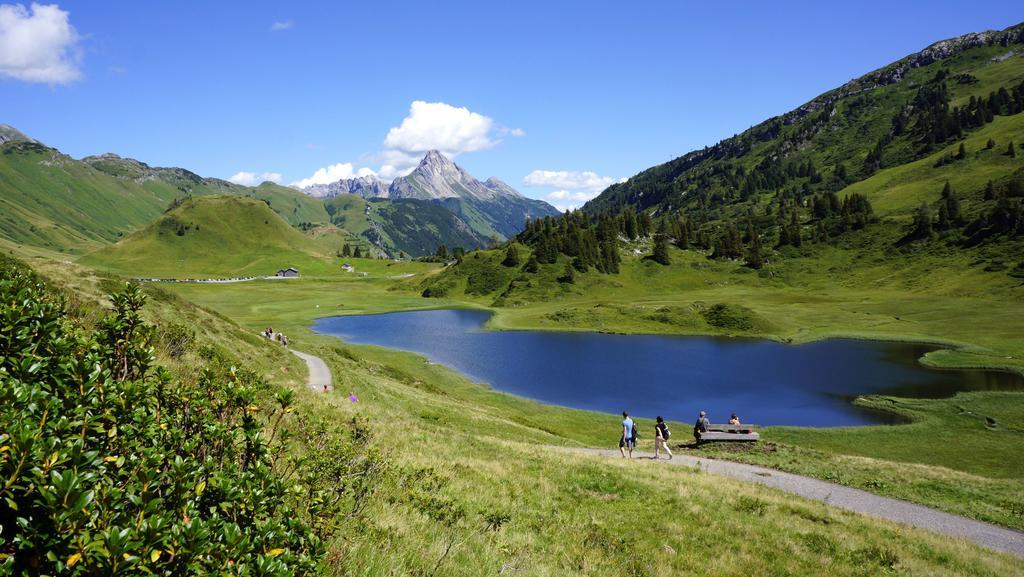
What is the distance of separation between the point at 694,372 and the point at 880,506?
55597mm

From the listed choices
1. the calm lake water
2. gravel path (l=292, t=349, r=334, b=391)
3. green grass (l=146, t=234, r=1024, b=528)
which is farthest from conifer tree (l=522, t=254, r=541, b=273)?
gravel path (l=292, t=349, r=334, b=391)

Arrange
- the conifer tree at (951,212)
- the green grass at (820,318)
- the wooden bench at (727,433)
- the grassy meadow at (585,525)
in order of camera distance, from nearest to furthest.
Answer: the grassy meadow at (585,525), the green grass at (820,318), the wooden bench at (727,433), the conifer tree at (951,212)

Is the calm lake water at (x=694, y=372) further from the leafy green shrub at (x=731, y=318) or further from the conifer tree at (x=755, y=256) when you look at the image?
the conifer tree at (x=755, y=256)

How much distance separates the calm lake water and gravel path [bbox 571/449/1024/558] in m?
28.1

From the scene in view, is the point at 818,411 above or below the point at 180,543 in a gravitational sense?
below

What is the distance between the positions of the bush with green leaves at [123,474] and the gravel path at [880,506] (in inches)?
1022

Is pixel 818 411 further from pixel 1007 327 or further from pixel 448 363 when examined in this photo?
pixel 1007 327

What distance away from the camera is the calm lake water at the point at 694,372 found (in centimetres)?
6119

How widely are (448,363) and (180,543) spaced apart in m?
81.6

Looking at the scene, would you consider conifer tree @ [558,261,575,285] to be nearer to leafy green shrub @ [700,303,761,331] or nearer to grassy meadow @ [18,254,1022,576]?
leafy green shrub @ [700,303,761,331]

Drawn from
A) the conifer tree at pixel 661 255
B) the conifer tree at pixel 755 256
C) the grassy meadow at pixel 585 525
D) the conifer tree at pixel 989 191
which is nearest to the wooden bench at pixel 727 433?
the grassy meadow at pixel 585 525

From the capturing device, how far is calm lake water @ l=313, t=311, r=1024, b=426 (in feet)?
201

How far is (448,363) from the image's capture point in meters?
84.6

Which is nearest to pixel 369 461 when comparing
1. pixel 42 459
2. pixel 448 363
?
pixel 42 459
